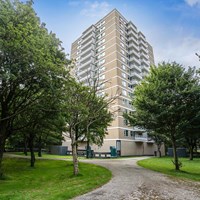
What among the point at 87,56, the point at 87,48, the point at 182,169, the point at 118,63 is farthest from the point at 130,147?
the point at 87,48

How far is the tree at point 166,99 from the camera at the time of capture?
16297mm

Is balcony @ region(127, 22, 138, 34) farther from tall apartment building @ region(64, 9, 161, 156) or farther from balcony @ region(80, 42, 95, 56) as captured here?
balcony @ region(80, 42, 95, 56)

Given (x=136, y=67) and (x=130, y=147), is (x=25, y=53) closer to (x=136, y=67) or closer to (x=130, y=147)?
(x=130, y=147)

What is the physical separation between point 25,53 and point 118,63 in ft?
141

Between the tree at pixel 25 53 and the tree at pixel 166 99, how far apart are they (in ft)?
27.0

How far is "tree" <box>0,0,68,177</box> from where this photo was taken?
10.1m

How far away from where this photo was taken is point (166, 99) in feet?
53.8

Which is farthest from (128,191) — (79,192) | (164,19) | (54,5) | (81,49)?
(81,49)

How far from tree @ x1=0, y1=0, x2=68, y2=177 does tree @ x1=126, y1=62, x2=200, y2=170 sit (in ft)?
27.0

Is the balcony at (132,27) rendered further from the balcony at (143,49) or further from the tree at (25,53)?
the tree at (25,53)

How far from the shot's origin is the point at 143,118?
17.8m

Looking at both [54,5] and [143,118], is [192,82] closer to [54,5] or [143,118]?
[143,118]

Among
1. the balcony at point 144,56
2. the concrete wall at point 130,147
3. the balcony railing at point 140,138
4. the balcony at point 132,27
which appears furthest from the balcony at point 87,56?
the balcony railing at point 140,138

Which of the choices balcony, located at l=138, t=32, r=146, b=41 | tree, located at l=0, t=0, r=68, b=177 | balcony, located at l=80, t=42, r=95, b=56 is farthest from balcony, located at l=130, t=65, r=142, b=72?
tree, located at l=0, t=0, r=68, b=177
